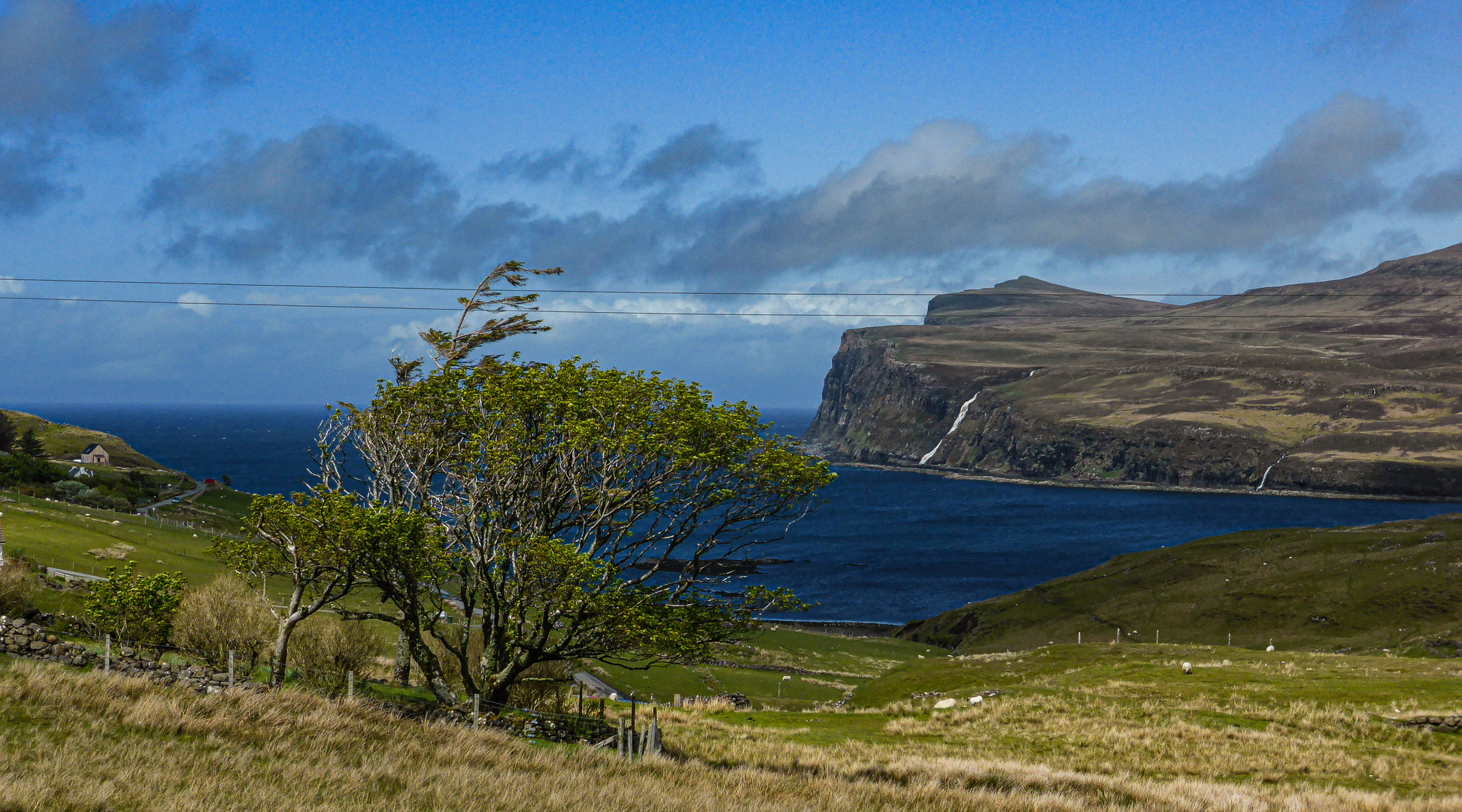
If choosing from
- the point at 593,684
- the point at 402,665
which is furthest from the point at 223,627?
the point at 593,684

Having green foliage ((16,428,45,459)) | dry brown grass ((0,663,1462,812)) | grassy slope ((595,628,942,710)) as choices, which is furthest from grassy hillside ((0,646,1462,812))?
green foliage ((16,428,45,459))

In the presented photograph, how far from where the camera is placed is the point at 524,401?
28.7 m

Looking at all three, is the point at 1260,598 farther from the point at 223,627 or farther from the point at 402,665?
the point at 223,627

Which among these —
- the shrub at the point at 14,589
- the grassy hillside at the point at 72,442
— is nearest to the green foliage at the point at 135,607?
the shrub at the point at 14,589

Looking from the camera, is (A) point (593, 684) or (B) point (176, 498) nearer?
(A) point (593, 684)

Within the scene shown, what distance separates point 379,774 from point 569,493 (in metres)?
12.6

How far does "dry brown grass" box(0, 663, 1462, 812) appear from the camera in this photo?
15.4m

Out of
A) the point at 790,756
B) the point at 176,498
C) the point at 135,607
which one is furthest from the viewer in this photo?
the point at 176,498

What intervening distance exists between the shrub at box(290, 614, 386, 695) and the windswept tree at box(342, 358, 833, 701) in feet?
31.7

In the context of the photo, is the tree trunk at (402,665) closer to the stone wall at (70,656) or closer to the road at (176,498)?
the stone wall at (70,656)

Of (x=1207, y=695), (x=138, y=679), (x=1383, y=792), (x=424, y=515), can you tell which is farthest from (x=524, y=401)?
(x=1207, y=695)

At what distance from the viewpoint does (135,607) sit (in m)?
34.9

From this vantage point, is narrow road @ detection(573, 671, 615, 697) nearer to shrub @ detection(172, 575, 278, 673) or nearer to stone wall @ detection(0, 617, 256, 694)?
shrub @ detection(172, 575, 278, 673)

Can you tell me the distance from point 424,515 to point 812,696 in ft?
135
